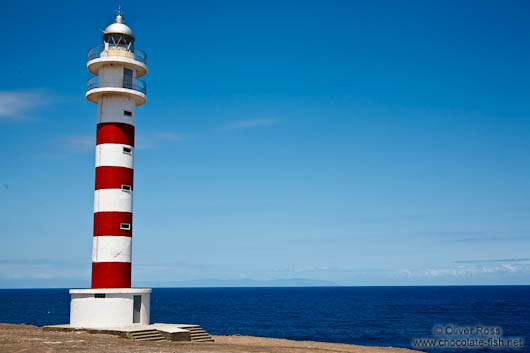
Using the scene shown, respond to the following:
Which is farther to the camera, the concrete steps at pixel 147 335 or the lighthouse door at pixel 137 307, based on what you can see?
the lighthouse door at pixel 137 307

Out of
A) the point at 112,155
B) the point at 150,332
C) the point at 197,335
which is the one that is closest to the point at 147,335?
the point at 150,332

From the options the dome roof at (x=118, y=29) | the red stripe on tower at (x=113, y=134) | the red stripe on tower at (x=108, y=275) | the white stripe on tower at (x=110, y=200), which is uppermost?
the dome roof at (x=118, y=29)

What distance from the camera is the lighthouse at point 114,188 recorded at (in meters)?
27.8

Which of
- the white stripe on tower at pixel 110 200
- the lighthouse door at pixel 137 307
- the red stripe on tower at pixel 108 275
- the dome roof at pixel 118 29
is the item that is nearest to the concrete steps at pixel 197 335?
the lighthouse door at pixel 137 307

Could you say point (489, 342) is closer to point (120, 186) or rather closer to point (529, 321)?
point (529, 321)

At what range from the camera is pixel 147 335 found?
2641 centimetres

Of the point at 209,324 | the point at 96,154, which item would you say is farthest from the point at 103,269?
the point at 209,324

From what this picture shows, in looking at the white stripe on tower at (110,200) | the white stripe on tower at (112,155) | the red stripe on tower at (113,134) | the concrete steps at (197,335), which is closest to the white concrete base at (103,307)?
the concrete steps at (197,335)

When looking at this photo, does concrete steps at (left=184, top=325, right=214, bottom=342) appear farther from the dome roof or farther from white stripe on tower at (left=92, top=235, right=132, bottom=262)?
the dome roof

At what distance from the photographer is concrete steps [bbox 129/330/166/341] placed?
25.9 meters

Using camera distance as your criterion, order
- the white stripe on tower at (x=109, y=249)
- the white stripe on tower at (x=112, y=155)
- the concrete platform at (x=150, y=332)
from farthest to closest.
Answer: the white stripe on tower at (x=112, y=155) → the white stripe on tower at (x=109, y=249) → the concrete platform at (x=150, y=332)

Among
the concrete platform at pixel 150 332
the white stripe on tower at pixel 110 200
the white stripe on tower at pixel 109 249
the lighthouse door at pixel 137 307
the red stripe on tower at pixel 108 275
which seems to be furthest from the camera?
the lighthouse door at pixel 137 307

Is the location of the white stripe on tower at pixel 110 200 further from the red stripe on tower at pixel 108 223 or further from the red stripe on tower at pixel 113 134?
the red stripe on tower at pixel 113 134

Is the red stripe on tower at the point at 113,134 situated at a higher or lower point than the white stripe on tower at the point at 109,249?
higher
